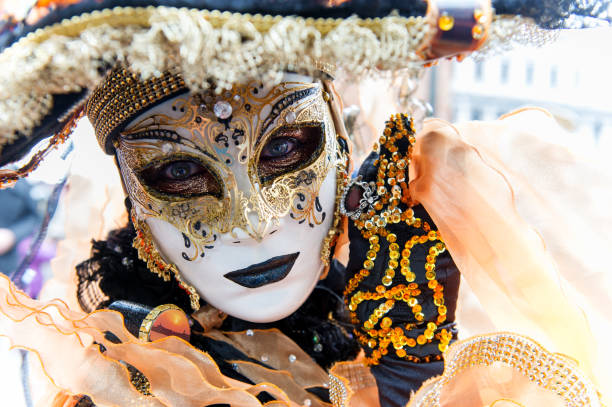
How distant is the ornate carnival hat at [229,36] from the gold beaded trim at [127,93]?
0.75 feet

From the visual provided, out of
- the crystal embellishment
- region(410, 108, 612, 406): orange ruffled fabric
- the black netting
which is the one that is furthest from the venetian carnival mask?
the black netting

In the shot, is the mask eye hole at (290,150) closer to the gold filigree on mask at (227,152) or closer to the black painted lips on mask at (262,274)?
the gold filigree on mask at (227,152)

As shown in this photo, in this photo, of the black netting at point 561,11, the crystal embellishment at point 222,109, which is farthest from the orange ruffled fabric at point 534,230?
the crystal embellishment at point 222,109

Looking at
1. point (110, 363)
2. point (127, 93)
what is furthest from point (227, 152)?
point (110, 363)

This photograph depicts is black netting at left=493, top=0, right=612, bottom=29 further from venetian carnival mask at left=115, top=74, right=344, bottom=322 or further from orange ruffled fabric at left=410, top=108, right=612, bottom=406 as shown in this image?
venetian carnival mask at left=115, top=74, right=344, bottom=322

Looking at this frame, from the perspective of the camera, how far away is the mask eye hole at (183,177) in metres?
0.83

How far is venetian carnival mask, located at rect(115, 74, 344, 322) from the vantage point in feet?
2.65

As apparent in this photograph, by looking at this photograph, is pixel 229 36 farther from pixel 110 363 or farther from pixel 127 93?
pixel 110 363

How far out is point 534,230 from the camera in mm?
695

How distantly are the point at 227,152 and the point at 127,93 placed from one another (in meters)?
0.18

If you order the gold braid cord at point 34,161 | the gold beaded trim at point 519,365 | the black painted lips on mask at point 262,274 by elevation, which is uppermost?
the gold braid cord at point 34,161

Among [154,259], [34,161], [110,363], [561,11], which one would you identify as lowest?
[110,363]

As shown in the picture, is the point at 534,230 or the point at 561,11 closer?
the point at 561,11

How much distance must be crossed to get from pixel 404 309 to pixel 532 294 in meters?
0.22
